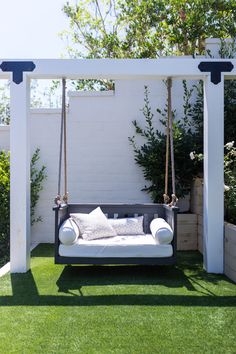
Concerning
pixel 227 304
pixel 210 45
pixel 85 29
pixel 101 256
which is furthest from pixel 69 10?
pixel 227 304

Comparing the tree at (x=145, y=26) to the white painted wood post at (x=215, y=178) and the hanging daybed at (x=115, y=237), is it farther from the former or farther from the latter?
the hanging daybed at (x=115, y=237)

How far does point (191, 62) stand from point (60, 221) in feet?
7.16

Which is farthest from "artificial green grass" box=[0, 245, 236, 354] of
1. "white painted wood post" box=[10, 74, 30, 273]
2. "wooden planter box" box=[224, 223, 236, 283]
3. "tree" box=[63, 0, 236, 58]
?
"tree" box=[63, 0, 236, 58]

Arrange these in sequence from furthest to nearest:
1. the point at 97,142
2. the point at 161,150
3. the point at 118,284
Answer: the point at 97,142 < the point at 161,150 < the point at 118,284

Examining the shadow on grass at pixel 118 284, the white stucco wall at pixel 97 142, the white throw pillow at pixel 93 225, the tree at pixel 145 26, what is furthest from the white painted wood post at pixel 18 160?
the tree at pixel 145 26

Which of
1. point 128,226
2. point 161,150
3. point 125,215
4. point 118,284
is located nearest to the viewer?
point 118,284

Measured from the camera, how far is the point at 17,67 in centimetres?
460

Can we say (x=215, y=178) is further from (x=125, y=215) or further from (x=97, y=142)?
(x=97, y=142)

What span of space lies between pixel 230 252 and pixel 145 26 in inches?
300

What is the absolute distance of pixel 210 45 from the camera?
6594 millimetres

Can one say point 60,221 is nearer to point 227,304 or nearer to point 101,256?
point 101,256

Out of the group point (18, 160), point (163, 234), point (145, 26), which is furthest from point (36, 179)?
point (145, 26)

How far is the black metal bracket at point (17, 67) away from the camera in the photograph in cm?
459

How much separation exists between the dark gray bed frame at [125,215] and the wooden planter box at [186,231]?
93cm
